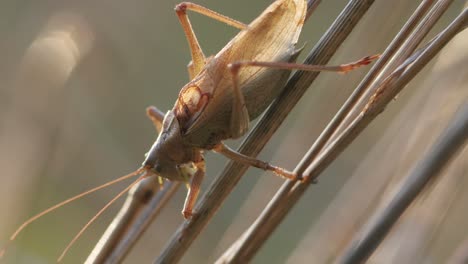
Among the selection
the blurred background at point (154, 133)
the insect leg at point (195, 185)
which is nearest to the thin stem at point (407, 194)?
the blurred background at point (154, 133)

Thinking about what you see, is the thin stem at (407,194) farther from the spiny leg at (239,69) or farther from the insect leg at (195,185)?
the insect leg at (195,185)

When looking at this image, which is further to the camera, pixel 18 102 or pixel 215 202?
pixel 18 102

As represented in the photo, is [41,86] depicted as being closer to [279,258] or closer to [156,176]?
[156,176]

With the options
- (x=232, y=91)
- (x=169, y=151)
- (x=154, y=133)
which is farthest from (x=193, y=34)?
(x=154, y=133)

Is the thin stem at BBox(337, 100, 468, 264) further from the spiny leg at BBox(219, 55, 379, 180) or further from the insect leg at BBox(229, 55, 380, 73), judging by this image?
the insect leg at BBox(229, 55, 380, 73)

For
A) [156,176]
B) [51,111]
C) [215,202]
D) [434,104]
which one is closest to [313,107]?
[434,104]

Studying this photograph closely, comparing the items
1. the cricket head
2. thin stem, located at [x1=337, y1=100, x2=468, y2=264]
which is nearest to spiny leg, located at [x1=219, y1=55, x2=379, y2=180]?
the cricket head

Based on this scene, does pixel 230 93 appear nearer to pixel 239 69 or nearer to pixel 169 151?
pixel 239 69

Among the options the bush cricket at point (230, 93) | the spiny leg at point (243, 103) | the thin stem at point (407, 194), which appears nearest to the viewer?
the thin stem at point (407, 194)
